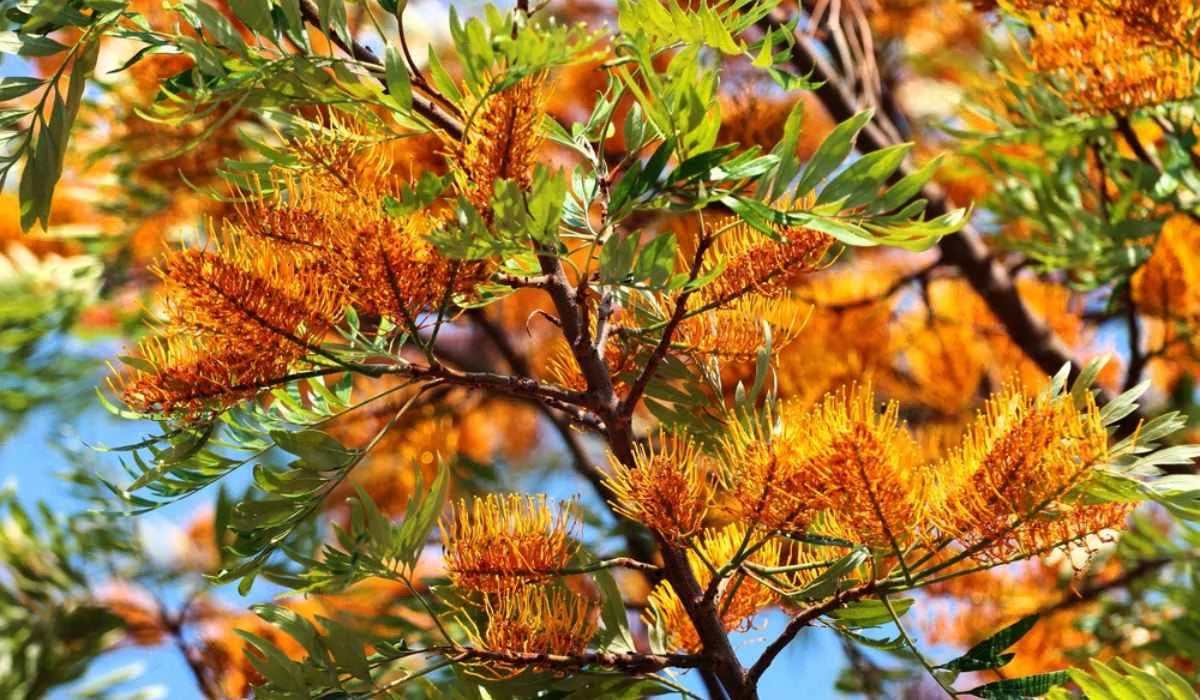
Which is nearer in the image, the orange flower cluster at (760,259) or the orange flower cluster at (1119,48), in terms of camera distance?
the orange flower cluster at (760,259)

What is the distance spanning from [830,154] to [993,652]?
0.22m

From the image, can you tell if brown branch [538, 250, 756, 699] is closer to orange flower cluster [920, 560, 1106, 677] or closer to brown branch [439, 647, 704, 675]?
brown branch [439, 647, 704, 675]

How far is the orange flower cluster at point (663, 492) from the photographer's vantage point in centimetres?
55

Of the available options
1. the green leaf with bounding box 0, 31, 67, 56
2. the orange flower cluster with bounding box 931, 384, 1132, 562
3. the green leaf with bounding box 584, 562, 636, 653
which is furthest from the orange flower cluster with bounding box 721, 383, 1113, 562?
the green leaf with bounding box 0, 31, 67, 56

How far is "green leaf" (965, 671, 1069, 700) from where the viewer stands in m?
0.58

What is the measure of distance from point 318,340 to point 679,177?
16cm

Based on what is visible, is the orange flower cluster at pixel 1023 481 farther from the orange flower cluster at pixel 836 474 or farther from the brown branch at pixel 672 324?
the brown branch at pixel 672 324

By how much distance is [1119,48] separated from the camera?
0.87 meters

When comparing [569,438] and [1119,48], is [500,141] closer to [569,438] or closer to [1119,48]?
[1119,48]

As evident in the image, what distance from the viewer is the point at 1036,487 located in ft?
1.76

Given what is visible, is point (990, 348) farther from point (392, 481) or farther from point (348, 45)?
point (348, 45)

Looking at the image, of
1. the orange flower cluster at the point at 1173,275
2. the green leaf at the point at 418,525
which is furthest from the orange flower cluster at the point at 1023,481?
the orange flower cluster at the point at 1173,275

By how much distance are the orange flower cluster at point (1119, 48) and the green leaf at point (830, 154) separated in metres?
0.38

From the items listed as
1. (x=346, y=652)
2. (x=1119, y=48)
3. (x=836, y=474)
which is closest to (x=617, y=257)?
(x=836, y=474)
